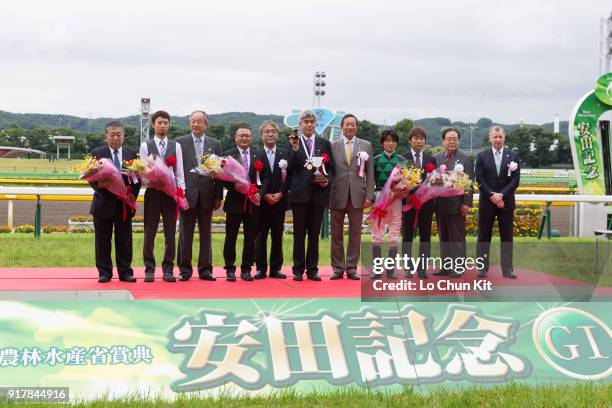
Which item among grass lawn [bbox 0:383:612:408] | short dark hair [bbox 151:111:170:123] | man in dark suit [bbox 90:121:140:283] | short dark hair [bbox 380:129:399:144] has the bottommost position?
grass lawn [bbox 0:383:612:408]

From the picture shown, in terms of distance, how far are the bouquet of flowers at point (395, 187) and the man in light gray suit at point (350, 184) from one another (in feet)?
0.45

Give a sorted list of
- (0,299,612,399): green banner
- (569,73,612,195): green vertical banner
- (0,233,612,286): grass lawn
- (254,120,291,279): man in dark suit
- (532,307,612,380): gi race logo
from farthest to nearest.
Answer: (569,73,612,195): green vertical banner, (254,120,291,279): man in dark suit, (0,233,612,286): grass lawn, (532,307,612,380): gi race logo, (0,299,612,399): green banner

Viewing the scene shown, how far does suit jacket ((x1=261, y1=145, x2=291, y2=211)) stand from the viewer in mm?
7070

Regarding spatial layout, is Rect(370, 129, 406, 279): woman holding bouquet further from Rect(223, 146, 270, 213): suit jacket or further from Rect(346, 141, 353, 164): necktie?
Rect(223, 146, 270, 213): suit jacket

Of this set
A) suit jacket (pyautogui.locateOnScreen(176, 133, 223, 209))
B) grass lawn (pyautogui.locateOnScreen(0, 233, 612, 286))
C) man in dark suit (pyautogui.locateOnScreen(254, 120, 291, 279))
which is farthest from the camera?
man in dark suit (pyautogui.locateOnScreen(254, 120, 291, 279))

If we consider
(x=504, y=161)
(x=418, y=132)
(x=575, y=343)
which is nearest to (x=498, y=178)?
(x=504, y=161)

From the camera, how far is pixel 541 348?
450 cm

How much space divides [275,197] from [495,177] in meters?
2.25

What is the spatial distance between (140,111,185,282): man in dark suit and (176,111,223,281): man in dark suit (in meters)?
0.12

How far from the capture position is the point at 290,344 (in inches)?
173

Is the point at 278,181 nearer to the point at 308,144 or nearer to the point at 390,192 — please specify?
the point at 308,144

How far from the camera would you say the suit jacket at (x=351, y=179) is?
7250mm

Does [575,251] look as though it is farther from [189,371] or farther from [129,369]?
[129,369]

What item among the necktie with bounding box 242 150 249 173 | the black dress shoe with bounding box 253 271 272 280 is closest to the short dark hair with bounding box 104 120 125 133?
the necktie with bounding box 242 150 249 173
